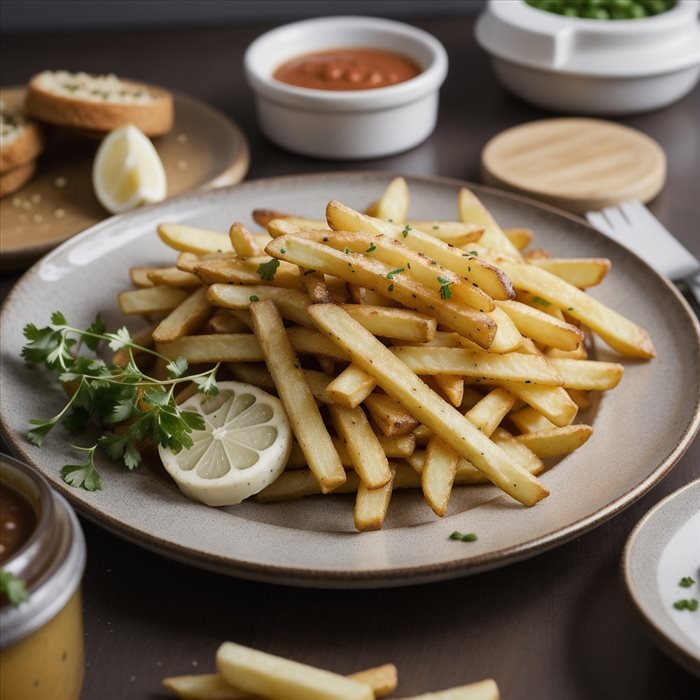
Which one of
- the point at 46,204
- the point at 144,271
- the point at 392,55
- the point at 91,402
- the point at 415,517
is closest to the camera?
the point at 415,517

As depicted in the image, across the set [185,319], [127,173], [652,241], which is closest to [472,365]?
[185,319]

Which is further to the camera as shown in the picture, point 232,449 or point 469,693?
point 232,449

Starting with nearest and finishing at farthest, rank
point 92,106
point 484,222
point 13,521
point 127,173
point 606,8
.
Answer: point 13,521
point 484,222
point 127,173
point 92,106
point 606,8

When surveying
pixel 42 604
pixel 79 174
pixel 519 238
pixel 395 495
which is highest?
pixel 42 604

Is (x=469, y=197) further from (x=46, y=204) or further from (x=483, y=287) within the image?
(x=46, y=204)

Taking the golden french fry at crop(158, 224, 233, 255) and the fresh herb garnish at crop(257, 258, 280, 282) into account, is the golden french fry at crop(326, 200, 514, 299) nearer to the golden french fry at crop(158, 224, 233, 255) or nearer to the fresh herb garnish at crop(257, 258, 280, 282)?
the fresh herb garnish at crop(257, 258, 280, 282)

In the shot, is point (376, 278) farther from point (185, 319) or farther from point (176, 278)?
point (176, 278)

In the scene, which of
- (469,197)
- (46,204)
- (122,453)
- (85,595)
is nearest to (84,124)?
(46,204)
